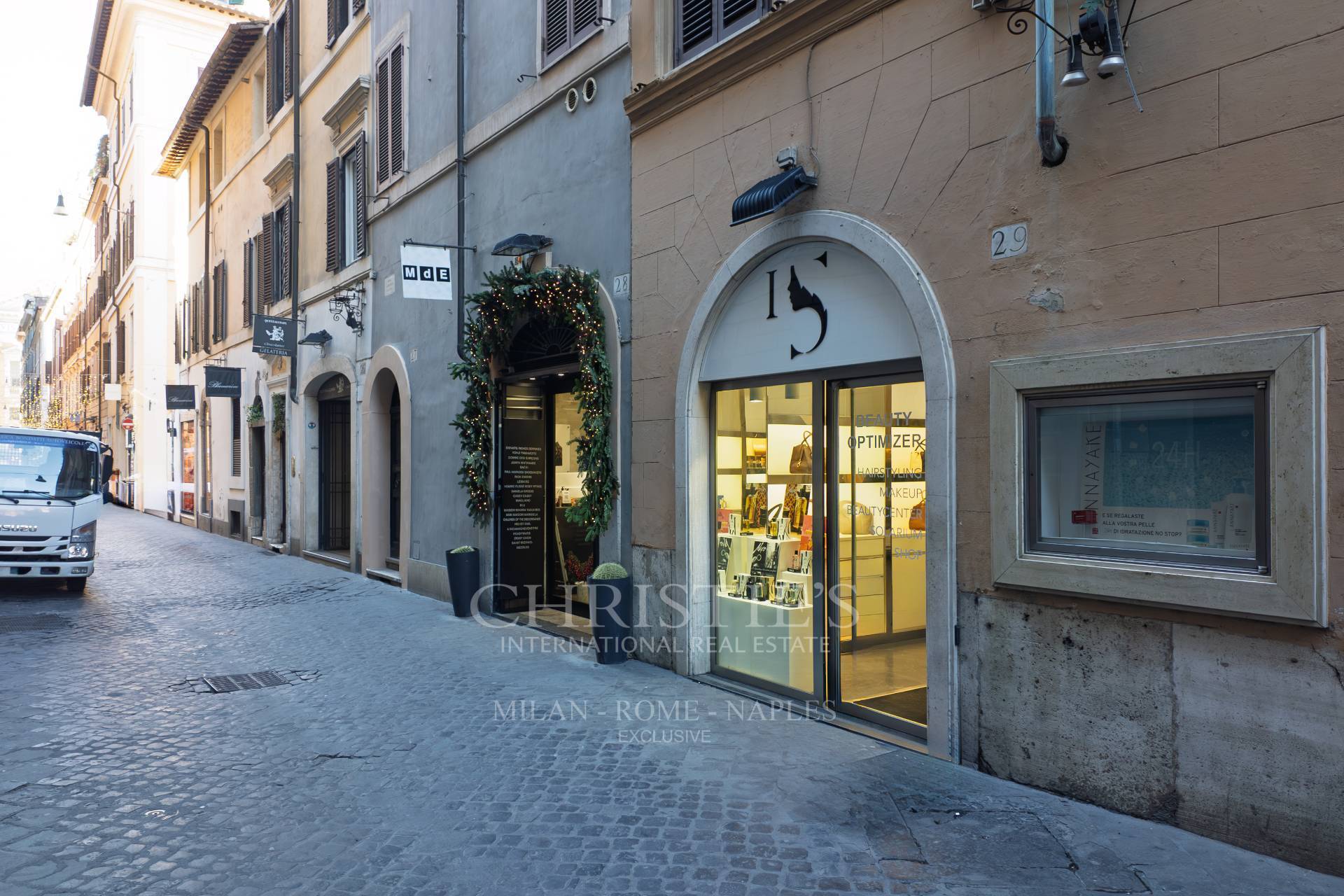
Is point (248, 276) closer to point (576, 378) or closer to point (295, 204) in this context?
point (295, 204)

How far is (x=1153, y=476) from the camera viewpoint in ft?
15.2

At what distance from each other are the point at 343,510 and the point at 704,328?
12.1 meters

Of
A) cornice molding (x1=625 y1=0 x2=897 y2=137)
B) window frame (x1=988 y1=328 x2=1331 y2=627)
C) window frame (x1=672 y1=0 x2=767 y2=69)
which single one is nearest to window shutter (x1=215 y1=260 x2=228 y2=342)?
cornice molding (x1=625 y1=0 x2=897 y2=137)

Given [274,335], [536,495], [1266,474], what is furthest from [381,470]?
[1266,474]

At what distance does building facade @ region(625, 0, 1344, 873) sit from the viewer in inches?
159

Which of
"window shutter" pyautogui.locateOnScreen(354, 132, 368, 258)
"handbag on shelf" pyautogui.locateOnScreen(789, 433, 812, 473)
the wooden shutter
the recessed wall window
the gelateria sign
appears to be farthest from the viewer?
the wooden shutter

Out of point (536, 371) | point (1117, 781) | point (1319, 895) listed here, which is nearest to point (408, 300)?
point (536, 371)

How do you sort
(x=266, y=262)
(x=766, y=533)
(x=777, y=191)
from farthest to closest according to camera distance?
(x=266, y=262) < (x=766, y=533) < (x=777, y=191)

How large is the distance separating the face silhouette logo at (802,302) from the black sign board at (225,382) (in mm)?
17407

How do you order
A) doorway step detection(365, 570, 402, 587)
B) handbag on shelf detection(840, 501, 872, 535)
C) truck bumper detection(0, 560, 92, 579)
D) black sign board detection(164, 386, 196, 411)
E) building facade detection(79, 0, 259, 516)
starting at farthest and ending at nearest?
building facade detection(79, 0, 259, 516) → black sign board detection(164, 386, 196, 411) → doorway step detection(365, 570, 402, 587) → truck bumper detection(0, 560, 92, 579) → handbag on shelf detection(840, 501, 872, 535)

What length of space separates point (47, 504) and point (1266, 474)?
13.2m

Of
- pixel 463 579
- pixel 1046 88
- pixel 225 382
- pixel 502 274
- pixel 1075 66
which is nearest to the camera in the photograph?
pixel 1075 66

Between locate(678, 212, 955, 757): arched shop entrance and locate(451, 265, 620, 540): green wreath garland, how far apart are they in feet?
4.13

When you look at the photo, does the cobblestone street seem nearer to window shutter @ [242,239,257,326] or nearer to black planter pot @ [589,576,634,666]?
black planter pot @ [589,576,634,666]
